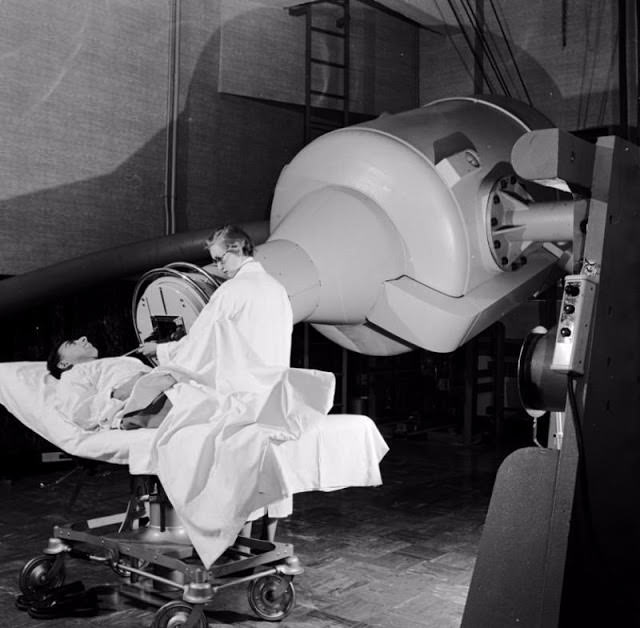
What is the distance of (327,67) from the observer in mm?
5938

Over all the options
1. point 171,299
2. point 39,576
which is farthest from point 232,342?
point 39,576

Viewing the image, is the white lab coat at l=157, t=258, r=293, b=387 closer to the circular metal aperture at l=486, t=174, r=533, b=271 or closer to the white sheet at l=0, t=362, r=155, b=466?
the white sheet at l=0, t=362, r=155, b=466

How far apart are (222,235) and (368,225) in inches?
22.5

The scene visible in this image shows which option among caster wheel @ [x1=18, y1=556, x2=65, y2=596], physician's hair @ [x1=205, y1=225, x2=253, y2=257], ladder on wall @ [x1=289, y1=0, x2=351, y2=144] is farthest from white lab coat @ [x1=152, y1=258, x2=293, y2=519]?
ladder on wall @ [x1=289, y1=0, x2=351, y2=144]

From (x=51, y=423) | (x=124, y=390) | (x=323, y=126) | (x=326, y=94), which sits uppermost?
(x=326, y=94)

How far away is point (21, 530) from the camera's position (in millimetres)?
3781

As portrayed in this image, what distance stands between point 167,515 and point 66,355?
668 mm

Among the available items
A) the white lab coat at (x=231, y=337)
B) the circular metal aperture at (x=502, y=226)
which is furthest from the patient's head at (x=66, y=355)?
the circular metal aperture at (x=502, y=226)

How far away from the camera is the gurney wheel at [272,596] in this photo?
273 centimetres

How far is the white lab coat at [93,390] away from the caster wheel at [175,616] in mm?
593

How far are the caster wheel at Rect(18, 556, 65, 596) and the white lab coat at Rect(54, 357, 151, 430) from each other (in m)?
0.48

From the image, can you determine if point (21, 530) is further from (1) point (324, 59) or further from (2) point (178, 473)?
(1) point (324, 59)

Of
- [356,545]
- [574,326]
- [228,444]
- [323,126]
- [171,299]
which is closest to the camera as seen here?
[574,326]

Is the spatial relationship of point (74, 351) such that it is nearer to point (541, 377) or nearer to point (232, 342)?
point (232, 342)
